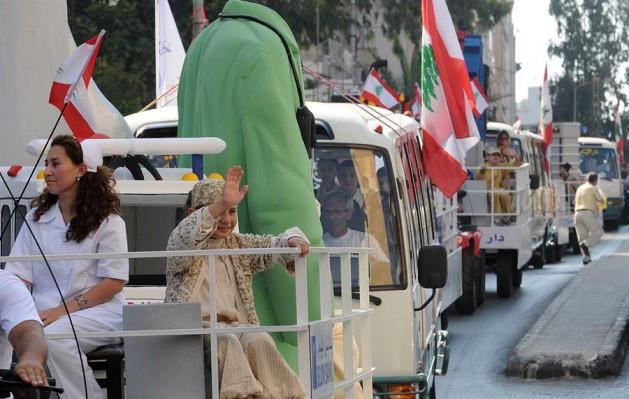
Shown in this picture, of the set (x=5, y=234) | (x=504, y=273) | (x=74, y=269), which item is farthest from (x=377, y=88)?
(x=74, y=269)

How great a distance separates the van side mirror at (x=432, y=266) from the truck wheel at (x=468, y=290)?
10945 mm

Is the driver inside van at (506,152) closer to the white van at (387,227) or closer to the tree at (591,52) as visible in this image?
the white van at (387,227)

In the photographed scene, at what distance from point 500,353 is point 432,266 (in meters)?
7.54

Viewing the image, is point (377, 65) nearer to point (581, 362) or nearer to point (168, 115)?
point (581, 362)

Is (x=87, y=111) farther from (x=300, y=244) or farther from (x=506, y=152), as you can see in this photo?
(x=506, y=152)

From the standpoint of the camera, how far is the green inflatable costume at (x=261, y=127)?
7.14m

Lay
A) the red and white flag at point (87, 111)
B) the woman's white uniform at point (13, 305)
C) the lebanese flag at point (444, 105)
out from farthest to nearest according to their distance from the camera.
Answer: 1. the lebanese flag at point (444, 105)
2. the red and white flag at point (87, 111)
3. the woman's white uniform at point (13, 305)

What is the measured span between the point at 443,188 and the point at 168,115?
369cm

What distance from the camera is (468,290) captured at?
795 inches

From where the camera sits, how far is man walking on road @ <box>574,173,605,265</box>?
3088 centimetres

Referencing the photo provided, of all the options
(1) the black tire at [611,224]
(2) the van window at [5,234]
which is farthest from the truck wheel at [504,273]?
(1) the black tire at [611,224]

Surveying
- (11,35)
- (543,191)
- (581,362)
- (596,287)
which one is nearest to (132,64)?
(543,191)

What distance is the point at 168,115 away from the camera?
10008 mm

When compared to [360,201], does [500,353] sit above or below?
below
